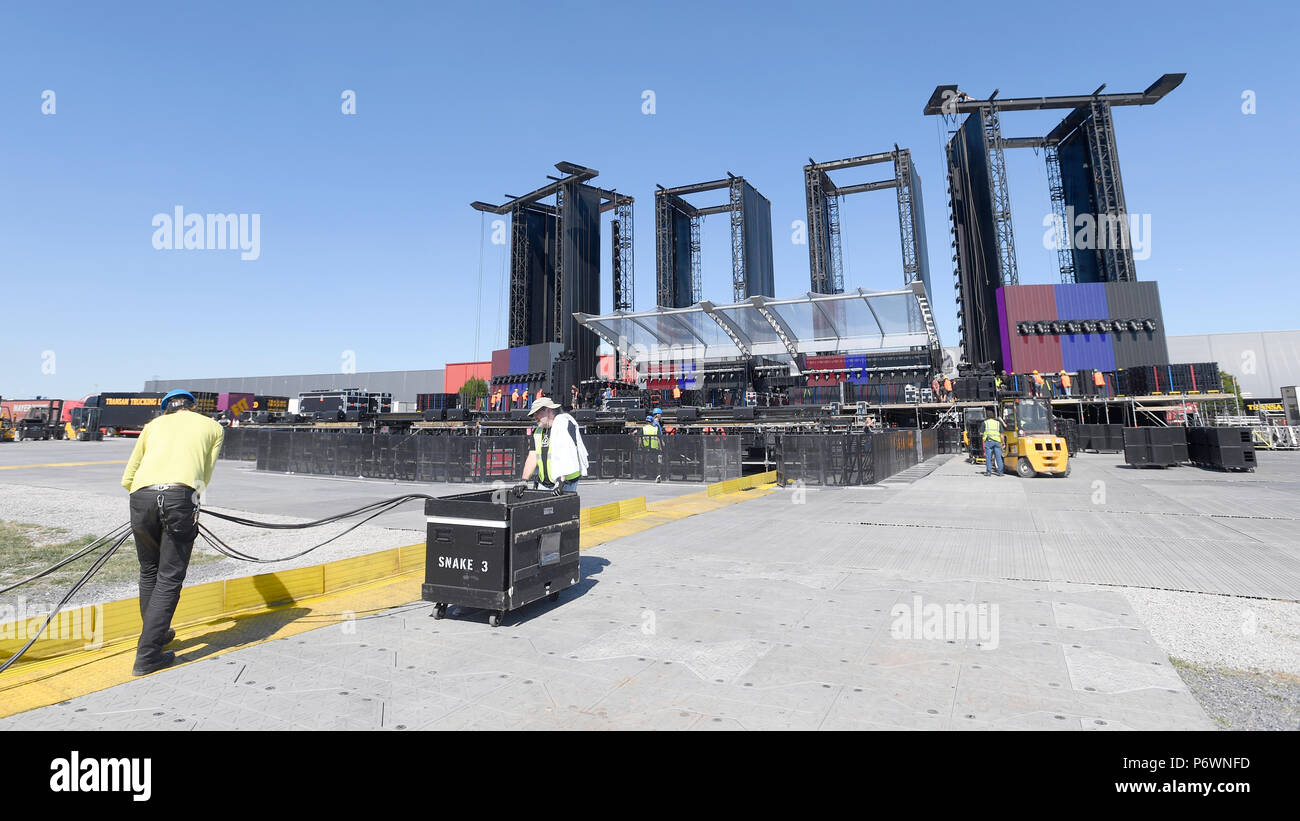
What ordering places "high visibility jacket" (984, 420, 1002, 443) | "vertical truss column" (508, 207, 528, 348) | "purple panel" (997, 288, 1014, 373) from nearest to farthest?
1. "high visibility jacket" (984, 420, 1002, 443)
2. "purple panel" (997, 288, 1014, 373)
3. "vertical truss column" (508, 207, 528, 348)

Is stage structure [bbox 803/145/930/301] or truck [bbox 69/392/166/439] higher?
stage structure [bbox 803/145/930/301]

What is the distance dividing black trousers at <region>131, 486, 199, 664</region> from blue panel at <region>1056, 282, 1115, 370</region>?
53961 millimetres

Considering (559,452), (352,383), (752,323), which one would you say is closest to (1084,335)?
(752,323)

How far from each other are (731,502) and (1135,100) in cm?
5583

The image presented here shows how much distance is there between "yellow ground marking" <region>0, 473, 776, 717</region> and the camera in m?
3.83

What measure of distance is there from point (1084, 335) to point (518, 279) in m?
51.1

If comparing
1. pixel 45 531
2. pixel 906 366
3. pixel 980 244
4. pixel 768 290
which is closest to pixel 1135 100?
pixel 980 244

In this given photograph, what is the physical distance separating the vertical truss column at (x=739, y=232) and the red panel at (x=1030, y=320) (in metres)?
22.8

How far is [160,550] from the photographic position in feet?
13.6

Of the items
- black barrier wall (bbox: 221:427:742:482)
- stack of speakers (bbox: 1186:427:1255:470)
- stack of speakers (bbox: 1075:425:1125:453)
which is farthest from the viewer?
stack of speakers (bbox: 1075:425:1125:453)

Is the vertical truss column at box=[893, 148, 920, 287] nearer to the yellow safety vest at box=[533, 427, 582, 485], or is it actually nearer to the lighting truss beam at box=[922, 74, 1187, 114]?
the lighting truss beam at box=[922, 74, 1187, 114]

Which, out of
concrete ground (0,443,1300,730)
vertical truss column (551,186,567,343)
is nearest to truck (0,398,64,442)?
vertical truss column (551,186,567,343)
